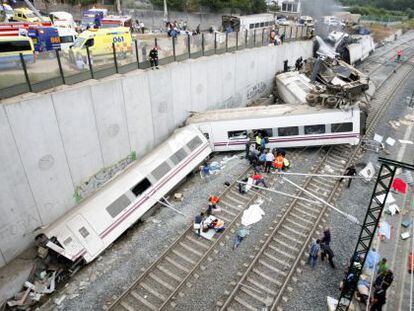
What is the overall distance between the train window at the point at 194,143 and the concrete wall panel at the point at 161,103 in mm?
2009

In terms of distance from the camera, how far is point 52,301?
38.4ft

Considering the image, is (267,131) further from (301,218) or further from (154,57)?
(154,57)

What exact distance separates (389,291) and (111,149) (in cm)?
1323

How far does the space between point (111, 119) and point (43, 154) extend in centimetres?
379

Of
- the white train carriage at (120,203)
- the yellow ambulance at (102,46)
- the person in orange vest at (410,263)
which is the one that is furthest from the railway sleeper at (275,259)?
the yellow ambulance at (102,46)

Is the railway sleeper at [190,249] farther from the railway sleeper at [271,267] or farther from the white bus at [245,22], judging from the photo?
the white bus at [245,22]

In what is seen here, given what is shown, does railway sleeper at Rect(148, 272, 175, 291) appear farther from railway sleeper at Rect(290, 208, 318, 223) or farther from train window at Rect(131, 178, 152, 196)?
railway sleeper at Rect(290, 208, 318, 223)

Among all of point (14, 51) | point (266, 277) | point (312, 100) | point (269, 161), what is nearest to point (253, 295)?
point (266, 277)

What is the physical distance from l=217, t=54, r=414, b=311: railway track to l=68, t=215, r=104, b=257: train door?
217 inches

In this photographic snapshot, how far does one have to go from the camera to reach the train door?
1312 cm

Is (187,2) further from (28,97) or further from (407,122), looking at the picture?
(28,97)

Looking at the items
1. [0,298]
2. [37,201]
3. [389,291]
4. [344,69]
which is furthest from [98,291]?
[344,69]

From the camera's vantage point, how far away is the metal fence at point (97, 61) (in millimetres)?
12633

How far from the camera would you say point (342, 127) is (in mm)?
19750
